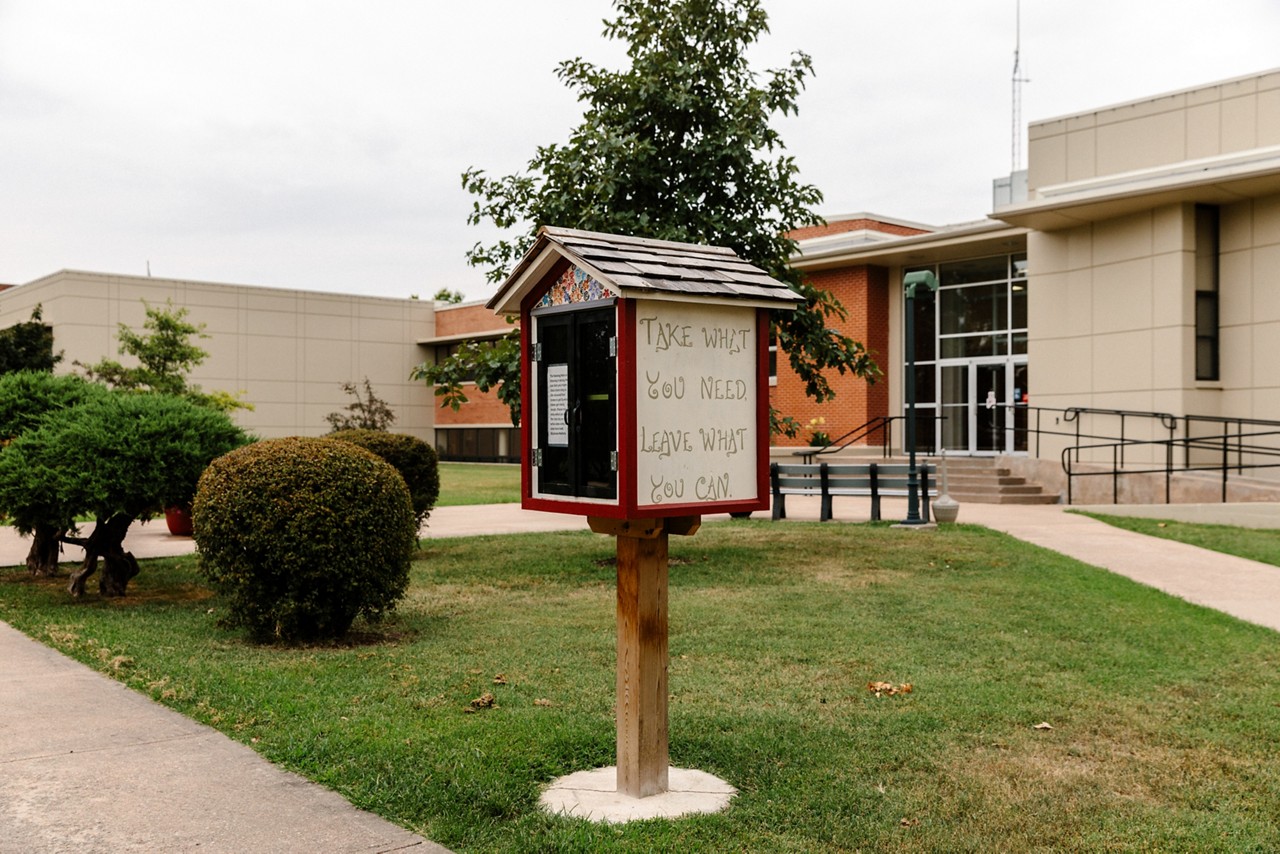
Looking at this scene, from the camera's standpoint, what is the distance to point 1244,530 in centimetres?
1670

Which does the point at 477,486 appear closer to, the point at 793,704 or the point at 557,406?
the point at 793,704

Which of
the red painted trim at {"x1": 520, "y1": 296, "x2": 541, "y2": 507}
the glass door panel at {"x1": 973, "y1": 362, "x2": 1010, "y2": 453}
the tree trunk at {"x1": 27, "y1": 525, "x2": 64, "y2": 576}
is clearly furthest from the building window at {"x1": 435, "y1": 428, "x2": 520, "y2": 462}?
the red painted trim at {"x1": 520, "y1": 296, "x2": 541, "y2": 507}

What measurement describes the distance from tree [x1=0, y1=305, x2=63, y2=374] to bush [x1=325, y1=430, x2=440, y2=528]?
64.5 feet

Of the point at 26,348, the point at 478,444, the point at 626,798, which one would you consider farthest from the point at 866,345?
the point at 626,798

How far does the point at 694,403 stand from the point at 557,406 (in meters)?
0.61

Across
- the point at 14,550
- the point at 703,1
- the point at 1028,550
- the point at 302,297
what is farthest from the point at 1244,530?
the point at 302,297

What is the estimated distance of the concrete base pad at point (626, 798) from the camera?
4703mm

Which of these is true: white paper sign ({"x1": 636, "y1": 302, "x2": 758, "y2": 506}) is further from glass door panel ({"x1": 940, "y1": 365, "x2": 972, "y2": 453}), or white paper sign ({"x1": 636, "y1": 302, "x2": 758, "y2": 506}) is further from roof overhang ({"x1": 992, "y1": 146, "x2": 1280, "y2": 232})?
glass door panel ({"x1": 940, "y1": 365, "x2": 972, "y2": 453})

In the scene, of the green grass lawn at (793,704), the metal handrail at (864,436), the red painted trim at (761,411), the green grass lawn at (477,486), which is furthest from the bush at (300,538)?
the metal handrail at (864,436)

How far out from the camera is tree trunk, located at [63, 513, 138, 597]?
10.4 m

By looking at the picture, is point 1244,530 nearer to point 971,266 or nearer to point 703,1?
point 703,1

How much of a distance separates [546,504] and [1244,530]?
47.9 ft

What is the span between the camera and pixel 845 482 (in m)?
18.1

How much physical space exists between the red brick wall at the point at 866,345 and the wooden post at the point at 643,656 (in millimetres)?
25550
